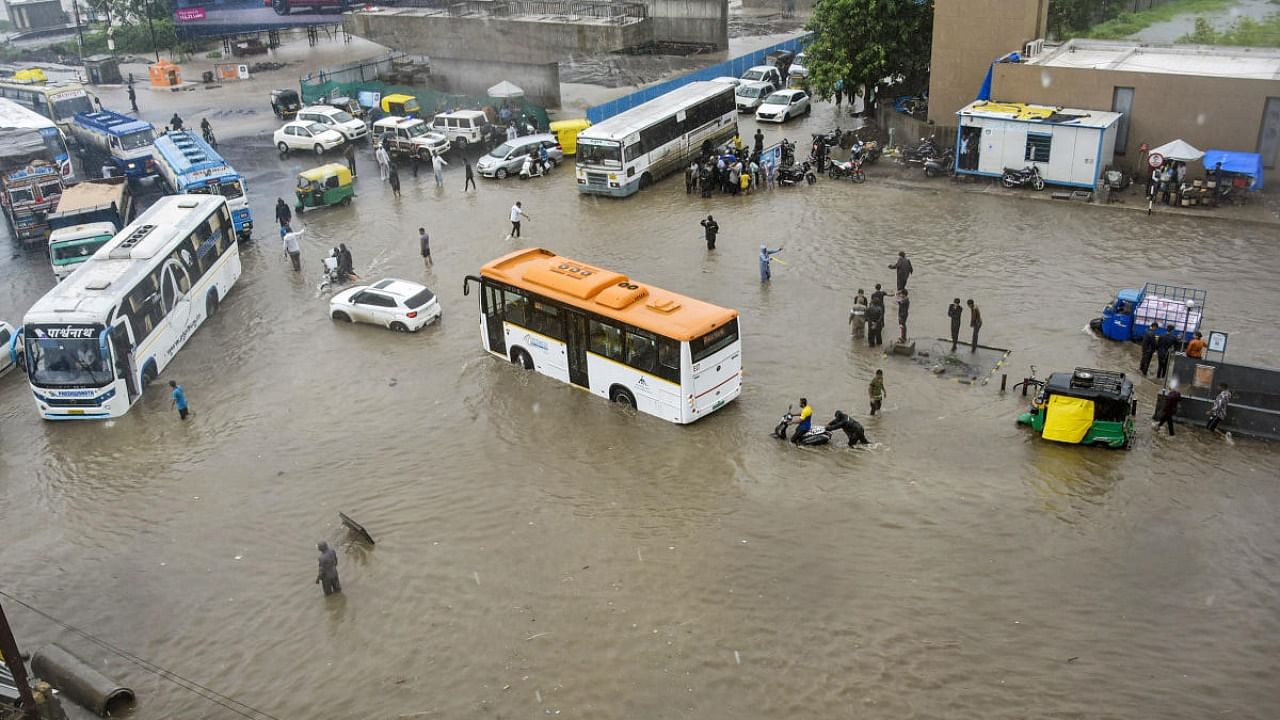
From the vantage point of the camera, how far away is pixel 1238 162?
101 ft

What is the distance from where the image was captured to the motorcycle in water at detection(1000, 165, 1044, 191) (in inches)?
1319

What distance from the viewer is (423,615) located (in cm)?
1603

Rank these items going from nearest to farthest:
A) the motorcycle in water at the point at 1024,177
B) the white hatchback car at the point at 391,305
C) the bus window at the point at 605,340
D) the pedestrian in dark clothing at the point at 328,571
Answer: the pedestrian in dark clothing at the point at 328,571, the bus window at the point at 605,340, the white hatchback car at the point at 391,305, the motorcycle in water at the point at 1024,177

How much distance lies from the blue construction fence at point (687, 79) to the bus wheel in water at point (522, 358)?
21.3 metres

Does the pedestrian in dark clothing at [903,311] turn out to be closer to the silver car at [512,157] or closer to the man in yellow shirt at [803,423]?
the man in yellow shirt at [803,423]

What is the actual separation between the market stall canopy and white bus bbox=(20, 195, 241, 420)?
2900 cm

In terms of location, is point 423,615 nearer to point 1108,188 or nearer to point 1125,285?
point 1125,285

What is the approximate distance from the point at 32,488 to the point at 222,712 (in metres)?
9.60

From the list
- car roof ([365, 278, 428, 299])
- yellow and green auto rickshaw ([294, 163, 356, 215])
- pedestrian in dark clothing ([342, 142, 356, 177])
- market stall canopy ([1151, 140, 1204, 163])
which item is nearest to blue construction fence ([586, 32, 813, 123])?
pedestrian in dark clothing ([342, 142, 356, 177])

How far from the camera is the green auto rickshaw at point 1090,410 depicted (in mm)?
18703

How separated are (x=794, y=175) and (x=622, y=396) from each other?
670 inches

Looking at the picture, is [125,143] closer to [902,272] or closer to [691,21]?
[691,21]

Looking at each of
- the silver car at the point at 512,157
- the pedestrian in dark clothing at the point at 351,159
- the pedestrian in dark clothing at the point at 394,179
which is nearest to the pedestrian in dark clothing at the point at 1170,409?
the silver car at the point at 512,157

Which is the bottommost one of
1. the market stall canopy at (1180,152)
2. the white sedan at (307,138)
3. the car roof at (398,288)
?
the car roof at (398,288)
